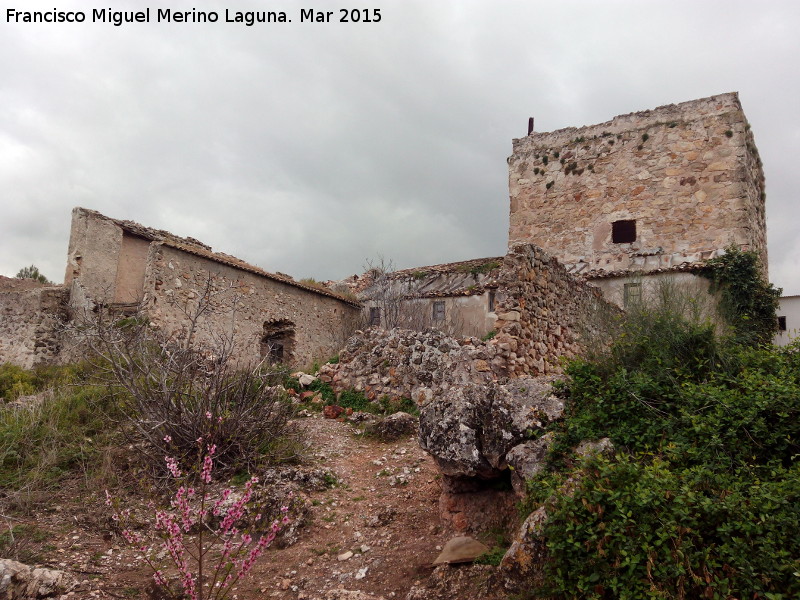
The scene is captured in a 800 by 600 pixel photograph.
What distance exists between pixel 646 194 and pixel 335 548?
14476 millimetres

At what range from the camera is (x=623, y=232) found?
15883mm

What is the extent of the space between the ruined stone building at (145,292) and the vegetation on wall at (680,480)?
9598 mm

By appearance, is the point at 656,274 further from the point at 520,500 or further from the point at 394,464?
the point at 520,500

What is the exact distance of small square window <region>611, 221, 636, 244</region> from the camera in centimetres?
1577

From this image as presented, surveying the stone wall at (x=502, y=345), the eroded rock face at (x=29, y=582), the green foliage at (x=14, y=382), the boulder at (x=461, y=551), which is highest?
the stone wall at (x=502, y=345)

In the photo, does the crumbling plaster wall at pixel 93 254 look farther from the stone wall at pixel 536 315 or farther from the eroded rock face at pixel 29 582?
the eroded rock face at pixel 29 582

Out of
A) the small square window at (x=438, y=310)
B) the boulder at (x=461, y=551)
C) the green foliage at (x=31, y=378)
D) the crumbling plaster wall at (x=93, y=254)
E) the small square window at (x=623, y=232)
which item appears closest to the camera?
the boulder at (x=461, y=551)

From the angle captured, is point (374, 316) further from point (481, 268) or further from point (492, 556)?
point (492, 556)

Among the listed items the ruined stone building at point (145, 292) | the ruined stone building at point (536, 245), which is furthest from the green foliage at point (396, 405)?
the ruined stone building at point (145, 292)

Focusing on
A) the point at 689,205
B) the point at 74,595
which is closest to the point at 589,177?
the point at 689,205

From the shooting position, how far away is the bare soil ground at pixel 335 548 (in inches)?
155

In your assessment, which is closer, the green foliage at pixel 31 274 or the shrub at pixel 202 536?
the shrub at pixel 202 536

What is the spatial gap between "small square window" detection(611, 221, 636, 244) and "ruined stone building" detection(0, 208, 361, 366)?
9701 millimetres

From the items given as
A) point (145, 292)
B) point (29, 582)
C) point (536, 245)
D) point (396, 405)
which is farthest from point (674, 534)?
point (145, 292)
